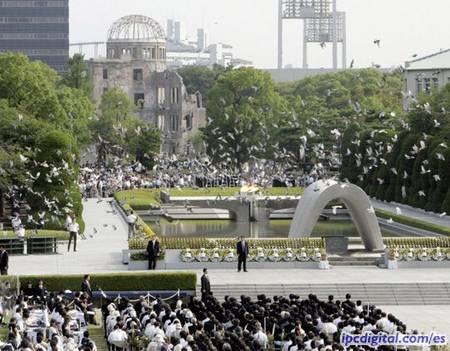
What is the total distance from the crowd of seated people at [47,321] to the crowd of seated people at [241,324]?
0.95 meters

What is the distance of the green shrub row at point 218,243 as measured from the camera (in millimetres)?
54500

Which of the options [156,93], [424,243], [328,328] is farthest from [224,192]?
[156,93]

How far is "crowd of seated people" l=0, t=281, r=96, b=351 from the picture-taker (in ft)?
113

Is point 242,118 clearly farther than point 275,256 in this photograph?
Yes

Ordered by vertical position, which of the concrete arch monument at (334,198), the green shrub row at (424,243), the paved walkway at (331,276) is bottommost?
the paved walkway at (331,276)

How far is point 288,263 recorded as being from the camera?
5509cm

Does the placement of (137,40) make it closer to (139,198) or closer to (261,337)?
(139,198)

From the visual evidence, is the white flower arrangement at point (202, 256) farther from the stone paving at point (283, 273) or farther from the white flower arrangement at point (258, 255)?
the stone paving at point (283, 273)

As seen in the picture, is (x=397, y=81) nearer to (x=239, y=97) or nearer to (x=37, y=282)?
(x=239, y=97)

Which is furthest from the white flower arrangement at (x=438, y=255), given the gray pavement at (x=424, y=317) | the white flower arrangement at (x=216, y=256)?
the white flower arrangement at (x=216, y=256)

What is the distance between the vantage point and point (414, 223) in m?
74.1

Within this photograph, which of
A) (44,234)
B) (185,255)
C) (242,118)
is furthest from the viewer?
(242,118)

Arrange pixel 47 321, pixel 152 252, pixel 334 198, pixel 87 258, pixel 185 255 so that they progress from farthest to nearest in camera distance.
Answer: pixel 334 198 < pixel 87 258 < pixel 185 255 < pixel 152 252 < pixel 47 321

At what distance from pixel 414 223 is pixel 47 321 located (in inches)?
1477
